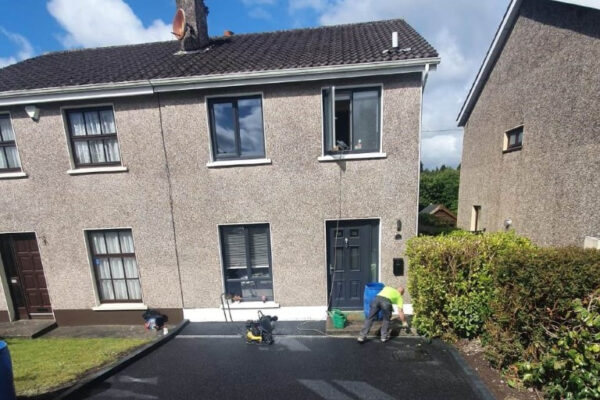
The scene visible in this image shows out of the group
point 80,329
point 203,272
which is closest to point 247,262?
point 203,272

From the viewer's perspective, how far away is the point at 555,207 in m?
6.26

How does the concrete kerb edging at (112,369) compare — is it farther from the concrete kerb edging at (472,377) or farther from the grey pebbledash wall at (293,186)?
the concrete kerb edging at (472,377)

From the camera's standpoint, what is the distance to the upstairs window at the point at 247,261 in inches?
259

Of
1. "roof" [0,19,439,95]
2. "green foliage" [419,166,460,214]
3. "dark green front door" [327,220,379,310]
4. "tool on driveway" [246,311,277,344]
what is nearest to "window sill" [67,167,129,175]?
"roof" [0,19,439,95]

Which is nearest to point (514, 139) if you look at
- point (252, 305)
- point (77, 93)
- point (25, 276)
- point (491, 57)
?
point (491, 57)

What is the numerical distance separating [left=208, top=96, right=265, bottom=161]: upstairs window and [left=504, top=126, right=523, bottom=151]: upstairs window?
8249 millimetres

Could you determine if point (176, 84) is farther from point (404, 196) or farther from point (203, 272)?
A: point (404, 196)

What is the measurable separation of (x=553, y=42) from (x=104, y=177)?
12253mm

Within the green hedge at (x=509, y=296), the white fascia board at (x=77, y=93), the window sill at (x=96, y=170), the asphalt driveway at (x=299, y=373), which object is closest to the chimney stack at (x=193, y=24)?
the white fascia board at (x=77, y=93)

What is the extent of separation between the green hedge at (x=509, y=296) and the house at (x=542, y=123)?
214cm

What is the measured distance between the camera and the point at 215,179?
6.33 meters

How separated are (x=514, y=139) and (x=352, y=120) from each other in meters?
6.50

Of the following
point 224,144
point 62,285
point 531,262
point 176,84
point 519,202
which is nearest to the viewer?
point 531,262

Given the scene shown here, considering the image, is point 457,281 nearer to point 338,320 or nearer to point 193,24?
point 338,320
